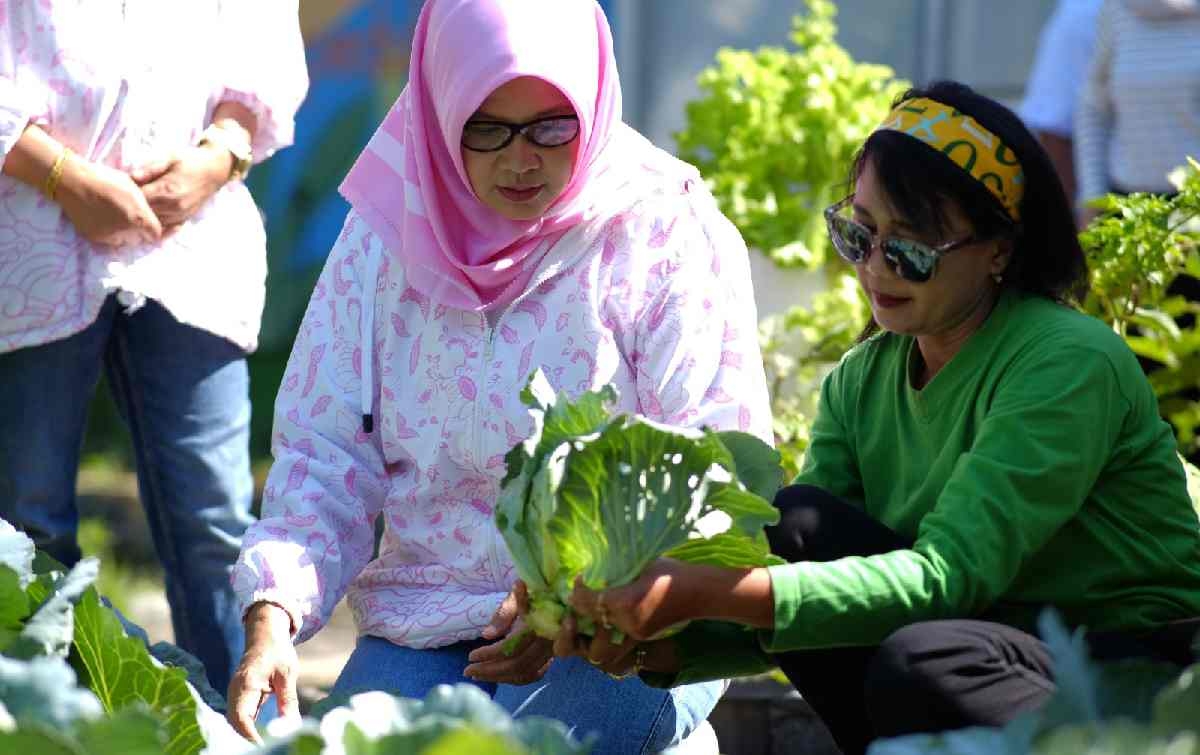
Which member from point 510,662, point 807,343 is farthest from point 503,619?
point 807,343

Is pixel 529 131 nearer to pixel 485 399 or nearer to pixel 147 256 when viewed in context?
pixel 485 399

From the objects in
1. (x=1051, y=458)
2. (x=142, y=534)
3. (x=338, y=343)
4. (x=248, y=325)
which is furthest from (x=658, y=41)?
(x=1051, y=458)

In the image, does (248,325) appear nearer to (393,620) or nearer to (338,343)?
(338,343)

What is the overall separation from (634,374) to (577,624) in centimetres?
67

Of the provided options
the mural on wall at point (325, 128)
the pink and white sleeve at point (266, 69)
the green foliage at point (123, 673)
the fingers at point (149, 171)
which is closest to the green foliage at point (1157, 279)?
the pink and white sleeve at point (266, 69)

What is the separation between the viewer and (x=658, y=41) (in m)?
6.73

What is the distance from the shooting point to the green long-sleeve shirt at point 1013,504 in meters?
2.26

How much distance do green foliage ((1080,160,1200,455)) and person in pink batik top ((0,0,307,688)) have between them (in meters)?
1.54

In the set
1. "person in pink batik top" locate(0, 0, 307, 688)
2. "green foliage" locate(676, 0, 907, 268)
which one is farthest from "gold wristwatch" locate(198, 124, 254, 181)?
"green foliage" locate(676, 0, 907, 268)

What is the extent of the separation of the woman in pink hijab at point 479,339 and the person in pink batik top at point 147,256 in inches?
20.9

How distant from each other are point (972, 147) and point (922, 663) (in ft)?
2.30

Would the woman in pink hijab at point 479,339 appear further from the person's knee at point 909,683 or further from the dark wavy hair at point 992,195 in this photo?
the person's knee at point 909,683

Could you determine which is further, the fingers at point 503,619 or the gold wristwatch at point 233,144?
the gold wristwatch at point 233,144

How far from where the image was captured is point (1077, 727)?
139 cm
